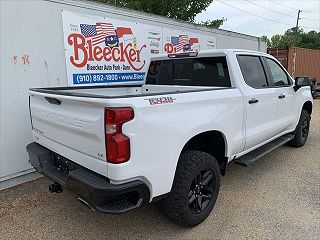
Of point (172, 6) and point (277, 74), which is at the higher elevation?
point (172, 6)

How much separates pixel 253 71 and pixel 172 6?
32.0 ft

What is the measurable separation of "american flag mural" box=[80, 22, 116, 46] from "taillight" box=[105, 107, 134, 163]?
3130 mm

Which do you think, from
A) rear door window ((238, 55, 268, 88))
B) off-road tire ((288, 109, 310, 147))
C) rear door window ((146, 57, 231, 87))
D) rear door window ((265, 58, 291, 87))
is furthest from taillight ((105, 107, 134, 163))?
off-road tire ((288, 109, 310, 147))

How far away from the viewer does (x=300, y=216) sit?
329 cm

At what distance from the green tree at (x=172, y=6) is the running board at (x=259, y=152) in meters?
9.34

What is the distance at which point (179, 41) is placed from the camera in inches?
269

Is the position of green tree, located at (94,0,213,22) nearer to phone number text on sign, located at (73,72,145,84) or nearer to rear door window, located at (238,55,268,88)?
phone number text on sign, located at (73,72,145,84)

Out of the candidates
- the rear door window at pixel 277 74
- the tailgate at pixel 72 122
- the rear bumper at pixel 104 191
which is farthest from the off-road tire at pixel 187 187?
the rear door window at pixel 277 74

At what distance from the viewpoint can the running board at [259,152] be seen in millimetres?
3721

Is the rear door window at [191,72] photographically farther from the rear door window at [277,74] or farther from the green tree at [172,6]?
the green tree at [172,6]

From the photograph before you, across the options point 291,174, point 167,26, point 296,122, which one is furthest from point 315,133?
point 167,26

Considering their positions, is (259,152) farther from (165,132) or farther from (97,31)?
(97,31)

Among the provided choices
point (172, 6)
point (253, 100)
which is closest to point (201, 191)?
point (253, 100)

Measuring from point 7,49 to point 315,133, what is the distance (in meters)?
7.02
